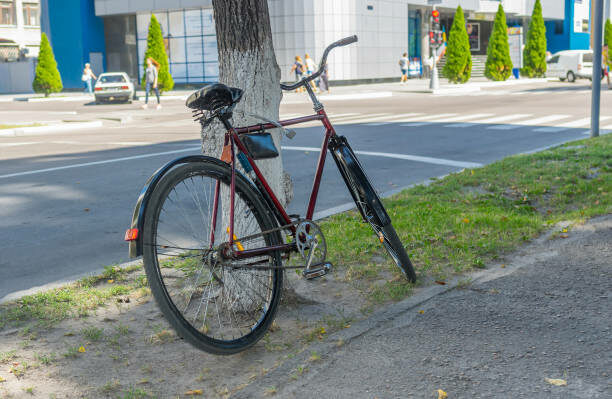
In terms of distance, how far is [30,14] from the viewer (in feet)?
236

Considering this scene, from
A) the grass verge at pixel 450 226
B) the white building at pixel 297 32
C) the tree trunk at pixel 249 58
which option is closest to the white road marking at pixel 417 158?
the grass verge at pixel 450 226

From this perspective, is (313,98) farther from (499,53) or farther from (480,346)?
(499,53)

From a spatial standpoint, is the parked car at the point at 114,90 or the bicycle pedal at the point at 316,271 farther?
the parked car at the point at 114,90

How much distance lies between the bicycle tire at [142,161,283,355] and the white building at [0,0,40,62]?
2799 inches

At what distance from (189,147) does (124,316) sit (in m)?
9.63

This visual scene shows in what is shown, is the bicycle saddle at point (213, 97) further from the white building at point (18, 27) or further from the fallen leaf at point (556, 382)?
the white building at point (18, 27)

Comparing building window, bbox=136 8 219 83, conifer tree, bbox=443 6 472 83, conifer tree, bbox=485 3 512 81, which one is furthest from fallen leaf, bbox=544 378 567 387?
building window, bbox=136 8 219 83

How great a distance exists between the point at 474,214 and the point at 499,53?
1505 inches

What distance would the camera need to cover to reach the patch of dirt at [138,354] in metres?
3.02

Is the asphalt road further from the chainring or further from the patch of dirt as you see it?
the chainring

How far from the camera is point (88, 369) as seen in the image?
3.19 meters

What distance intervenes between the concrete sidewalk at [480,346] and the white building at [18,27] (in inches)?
2807

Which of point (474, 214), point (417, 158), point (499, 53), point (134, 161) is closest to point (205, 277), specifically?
point (474, 214)

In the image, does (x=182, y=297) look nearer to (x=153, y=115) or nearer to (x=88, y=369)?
(x=88, y=369)
